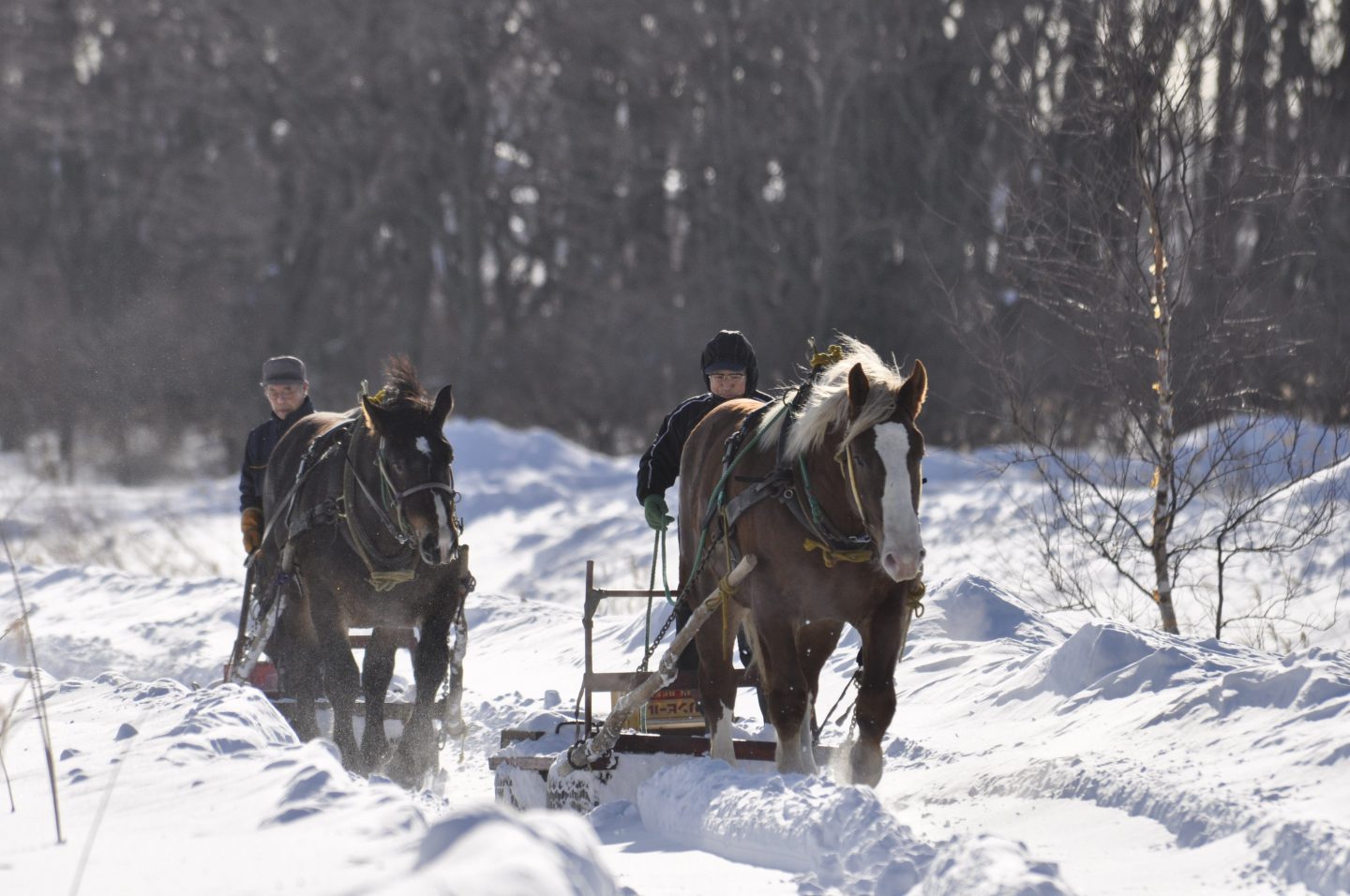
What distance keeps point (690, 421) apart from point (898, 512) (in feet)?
8.59

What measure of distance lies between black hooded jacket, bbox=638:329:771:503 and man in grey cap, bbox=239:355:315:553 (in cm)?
233

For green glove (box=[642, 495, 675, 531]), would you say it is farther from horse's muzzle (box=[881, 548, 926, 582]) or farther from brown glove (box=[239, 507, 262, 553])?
brown glove (box=[239, 507, 262, 553])

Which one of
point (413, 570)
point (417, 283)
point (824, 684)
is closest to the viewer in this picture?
point (413, 570)

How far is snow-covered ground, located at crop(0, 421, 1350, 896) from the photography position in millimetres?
3844

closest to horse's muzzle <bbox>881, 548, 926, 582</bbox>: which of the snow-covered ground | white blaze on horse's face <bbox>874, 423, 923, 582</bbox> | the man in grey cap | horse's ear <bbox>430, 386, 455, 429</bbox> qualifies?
white blaze on horse's face <bbox>874, 423, 923, 582</bbox>

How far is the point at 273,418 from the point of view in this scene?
923cm

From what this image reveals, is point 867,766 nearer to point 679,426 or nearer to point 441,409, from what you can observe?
point 679,426

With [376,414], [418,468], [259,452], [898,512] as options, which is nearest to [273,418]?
[259,452]

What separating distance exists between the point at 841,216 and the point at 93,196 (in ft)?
54.4

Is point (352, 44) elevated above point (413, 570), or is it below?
above

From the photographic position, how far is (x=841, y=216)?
25188 millimetres

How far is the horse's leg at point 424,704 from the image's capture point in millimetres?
7547

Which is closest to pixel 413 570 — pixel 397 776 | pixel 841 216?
pixel 397 776

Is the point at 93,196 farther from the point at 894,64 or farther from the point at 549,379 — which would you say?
the point at 894,64
